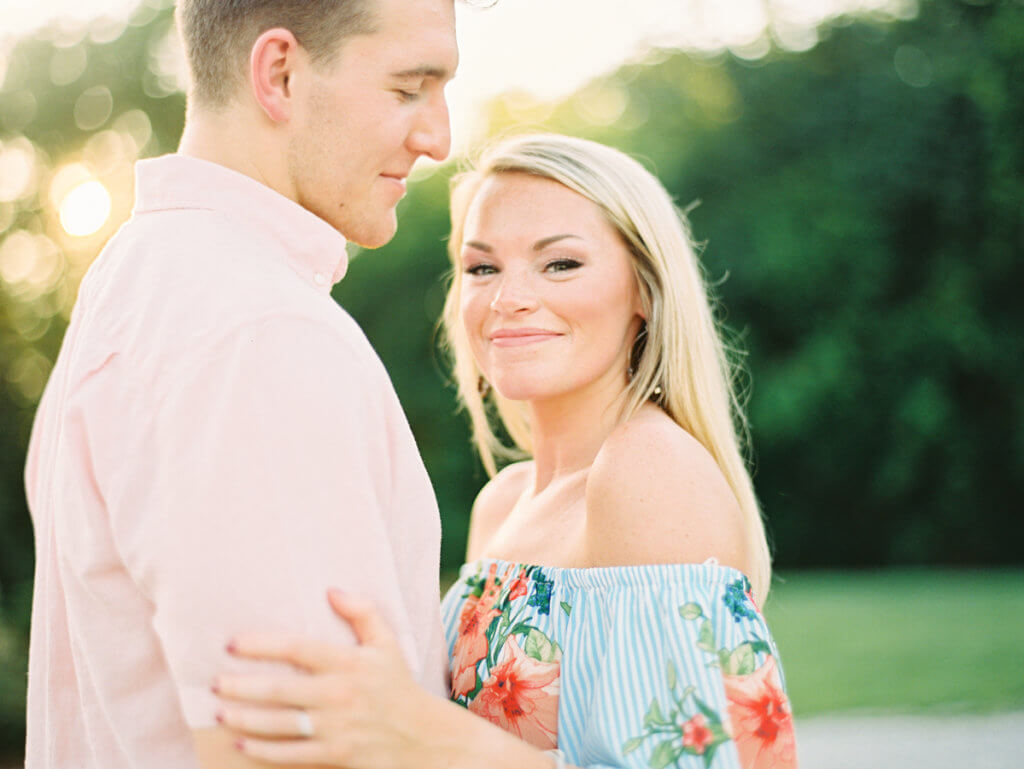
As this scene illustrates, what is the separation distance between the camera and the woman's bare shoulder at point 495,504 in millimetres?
2818

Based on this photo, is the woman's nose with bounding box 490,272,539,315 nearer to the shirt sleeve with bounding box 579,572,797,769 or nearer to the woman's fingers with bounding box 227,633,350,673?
the shirt sleeve with bounding box 579,572,797,769

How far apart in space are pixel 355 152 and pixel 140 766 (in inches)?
38.3

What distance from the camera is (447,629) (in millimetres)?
2428

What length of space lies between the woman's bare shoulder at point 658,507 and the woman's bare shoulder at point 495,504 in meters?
0.71

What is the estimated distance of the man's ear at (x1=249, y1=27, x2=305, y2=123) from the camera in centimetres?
161

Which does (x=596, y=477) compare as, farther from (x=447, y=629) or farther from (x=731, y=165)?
(x=731, y=165)

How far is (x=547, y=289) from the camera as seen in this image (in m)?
2.38

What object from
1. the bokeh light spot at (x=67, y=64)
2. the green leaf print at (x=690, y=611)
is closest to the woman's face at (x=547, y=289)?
the green leaf print at (x=690, y=611)

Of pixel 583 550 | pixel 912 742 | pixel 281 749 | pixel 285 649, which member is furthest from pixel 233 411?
pixel 912 742

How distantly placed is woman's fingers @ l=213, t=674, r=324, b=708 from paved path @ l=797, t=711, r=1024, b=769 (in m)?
5.18

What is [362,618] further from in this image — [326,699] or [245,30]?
[245,30]

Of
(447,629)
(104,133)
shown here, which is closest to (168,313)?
(447,629)

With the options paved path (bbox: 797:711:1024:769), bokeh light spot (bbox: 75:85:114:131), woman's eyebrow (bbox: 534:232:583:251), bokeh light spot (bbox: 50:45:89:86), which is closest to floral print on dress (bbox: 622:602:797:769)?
woman's eyebrow (bbox: 534:232:583:251)

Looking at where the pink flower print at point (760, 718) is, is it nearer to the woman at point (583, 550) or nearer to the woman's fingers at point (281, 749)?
the woman at point (583, 550)
